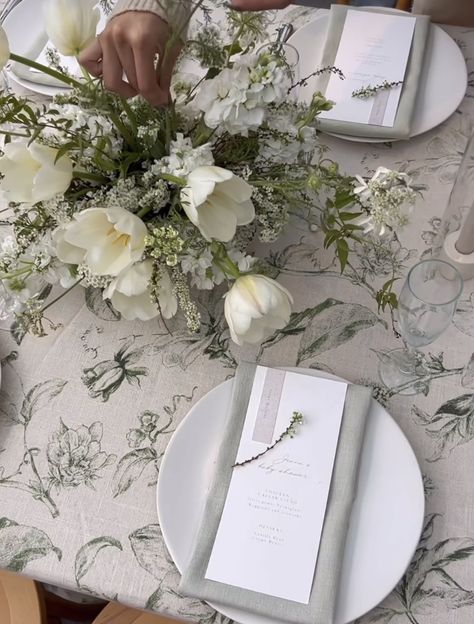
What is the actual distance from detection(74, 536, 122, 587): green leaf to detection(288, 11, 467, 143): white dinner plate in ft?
2.29

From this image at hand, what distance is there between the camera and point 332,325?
2.97 ft

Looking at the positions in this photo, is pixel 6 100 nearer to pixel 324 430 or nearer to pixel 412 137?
pixel 324 430

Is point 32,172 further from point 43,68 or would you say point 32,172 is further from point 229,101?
point 229,101

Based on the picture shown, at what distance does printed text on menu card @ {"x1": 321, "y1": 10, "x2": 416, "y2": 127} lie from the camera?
40.9 inches

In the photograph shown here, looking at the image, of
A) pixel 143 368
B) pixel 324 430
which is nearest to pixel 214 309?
pixel 143 368

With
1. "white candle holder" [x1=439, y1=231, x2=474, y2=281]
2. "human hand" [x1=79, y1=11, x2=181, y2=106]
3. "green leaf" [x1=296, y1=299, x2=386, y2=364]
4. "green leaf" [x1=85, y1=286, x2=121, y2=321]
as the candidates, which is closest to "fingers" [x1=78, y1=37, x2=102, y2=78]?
"human hand" [x1=79, y1=11, x2=181, y2=106]

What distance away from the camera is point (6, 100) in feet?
2.25

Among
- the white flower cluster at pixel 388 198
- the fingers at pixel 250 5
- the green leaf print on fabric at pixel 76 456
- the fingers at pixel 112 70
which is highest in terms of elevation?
the fingers at pixel 250 5

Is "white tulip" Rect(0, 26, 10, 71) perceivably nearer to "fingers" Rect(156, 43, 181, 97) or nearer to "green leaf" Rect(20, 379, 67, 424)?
"fingers" Rect(156, 43, 181, 97)

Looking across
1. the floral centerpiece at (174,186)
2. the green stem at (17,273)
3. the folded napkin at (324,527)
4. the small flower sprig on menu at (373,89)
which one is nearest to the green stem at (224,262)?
the floral centerpiece at (174,186)

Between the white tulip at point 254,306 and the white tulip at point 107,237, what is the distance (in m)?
0.12

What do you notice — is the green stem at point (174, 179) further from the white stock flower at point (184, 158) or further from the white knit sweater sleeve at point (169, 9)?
the white knit sweater sleeve at point (169, 9)

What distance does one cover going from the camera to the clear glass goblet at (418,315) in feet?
2.55

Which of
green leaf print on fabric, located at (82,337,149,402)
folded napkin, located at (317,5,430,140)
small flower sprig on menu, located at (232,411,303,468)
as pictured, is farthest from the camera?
folded napkin, located at (317,5,430,140)
